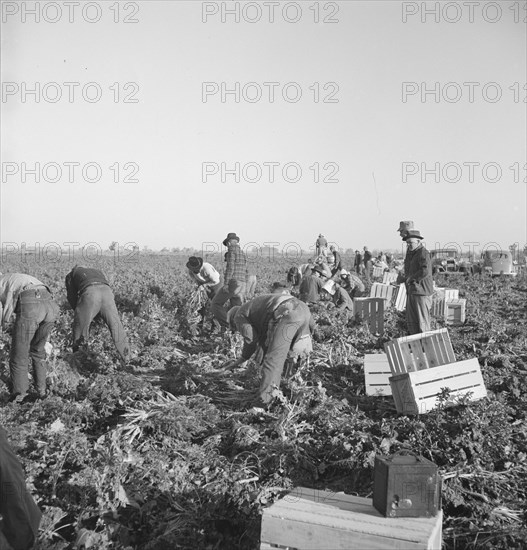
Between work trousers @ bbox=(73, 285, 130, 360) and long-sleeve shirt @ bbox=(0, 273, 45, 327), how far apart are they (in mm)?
1016

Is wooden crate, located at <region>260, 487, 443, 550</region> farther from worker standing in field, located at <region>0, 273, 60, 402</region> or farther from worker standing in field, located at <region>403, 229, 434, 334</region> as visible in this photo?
worker standing in field, located at <region>403, 229, 434, 334</region>

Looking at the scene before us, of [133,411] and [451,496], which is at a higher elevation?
[133,411]

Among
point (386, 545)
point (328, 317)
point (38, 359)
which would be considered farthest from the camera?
point (328, 317)

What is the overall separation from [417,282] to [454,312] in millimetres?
3364

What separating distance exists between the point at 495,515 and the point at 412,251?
173 inches

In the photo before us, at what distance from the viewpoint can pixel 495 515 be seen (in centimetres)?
392

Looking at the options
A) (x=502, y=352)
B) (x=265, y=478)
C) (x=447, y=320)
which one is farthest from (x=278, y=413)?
(x=447, y=320)

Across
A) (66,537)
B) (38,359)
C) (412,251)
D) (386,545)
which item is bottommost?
(66,537)

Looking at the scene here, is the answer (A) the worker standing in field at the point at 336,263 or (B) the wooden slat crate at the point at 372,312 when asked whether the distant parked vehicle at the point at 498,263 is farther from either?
(B) the wooden slat crate at the point at 372,312

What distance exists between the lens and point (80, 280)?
722cm

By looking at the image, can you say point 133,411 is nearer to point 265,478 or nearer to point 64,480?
point 64,480

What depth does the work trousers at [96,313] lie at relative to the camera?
7.11 m

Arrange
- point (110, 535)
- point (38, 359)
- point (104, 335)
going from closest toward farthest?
point (110, 535)
point (38, 359)
point (104, 335)

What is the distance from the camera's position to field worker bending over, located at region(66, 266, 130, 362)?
712cm
